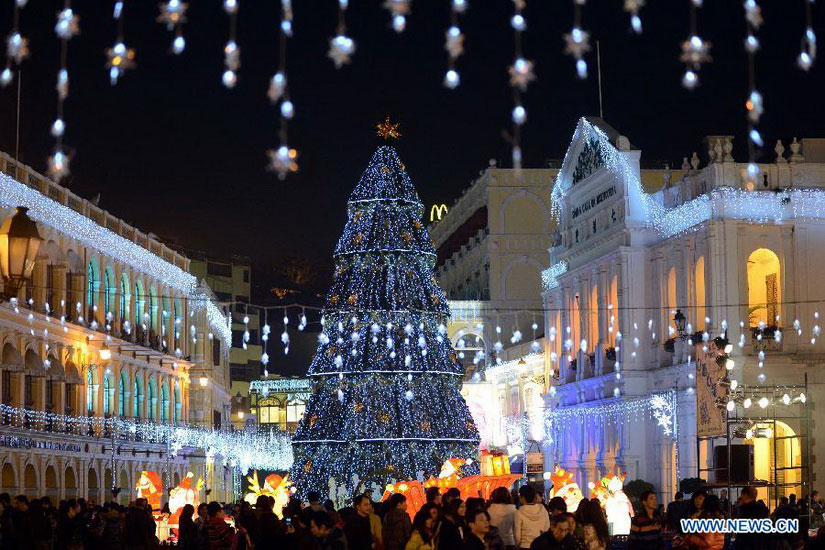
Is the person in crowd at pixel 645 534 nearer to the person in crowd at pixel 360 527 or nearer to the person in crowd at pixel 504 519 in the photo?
the person in crowd at pixel 504 519

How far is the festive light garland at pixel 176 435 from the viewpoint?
45.6 m

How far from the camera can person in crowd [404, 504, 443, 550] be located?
16.6 m

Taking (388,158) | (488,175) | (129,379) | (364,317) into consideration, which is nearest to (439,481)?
(364,317)

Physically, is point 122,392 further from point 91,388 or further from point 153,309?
point 153,309

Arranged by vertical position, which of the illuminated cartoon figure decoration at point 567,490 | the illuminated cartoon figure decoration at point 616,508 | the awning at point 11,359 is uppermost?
the awning at point 11,359

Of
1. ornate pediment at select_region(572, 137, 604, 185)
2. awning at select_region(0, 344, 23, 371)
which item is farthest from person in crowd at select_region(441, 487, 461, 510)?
ornate pediment at select_region(572, 137, 604, 185)

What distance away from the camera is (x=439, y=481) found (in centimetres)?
3212

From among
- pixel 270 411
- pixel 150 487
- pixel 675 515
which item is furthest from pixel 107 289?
pixel 270 411

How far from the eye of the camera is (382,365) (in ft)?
138

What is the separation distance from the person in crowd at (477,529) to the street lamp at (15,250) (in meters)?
5.33

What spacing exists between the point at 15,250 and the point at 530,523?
8.01 m

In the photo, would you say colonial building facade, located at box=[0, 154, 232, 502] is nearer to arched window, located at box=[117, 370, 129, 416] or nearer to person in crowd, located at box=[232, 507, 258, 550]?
arched window, located at box=[117, 370, 129, 416]

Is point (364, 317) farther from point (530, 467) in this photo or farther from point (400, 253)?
point (530, 467)

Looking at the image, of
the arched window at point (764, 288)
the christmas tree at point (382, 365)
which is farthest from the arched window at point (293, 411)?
the christmas tree at point (382, 365)
